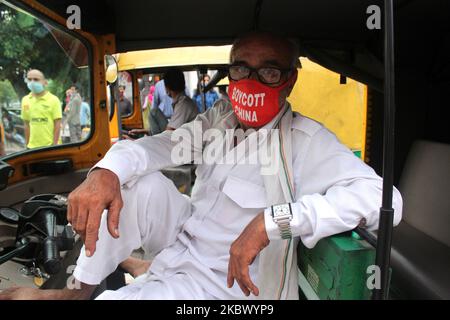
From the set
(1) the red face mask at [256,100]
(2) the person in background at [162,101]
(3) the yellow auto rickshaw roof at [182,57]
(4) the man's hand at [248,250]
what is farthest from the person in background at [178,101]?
Result: (4) the man's hand at [248,250]

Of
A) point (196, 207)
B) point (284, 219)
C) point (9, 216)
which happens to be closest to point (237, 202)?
point (196, 207)

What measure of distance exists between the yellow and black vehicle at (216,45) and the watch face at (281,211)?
17cm

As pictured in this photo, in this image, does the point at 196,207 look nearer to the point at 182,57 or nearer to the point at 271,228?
the point at 271,228

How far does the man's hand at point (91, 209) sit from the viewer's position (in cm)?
132

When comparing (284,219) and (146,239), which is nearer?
(284,219)

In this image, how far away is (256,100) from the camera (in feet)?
5.21

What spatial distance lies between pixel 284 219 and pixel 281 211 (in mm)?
30

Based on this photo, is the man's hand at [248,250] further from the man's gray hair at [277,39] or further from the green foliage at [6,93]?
the green foliage at [6,93]

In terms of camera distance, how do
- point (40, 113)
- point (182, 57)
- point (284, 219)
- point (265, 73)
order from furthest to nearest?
point (182, 57)
point (40, 113)
point (265, 73)
point (284, 219)

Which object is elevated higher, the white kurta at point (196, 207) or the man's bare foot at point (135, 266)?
the white kurta at point (196, 207)

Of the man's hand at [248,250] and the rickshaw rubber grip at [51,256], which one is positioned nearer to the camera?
the man's hand at [248,250]
